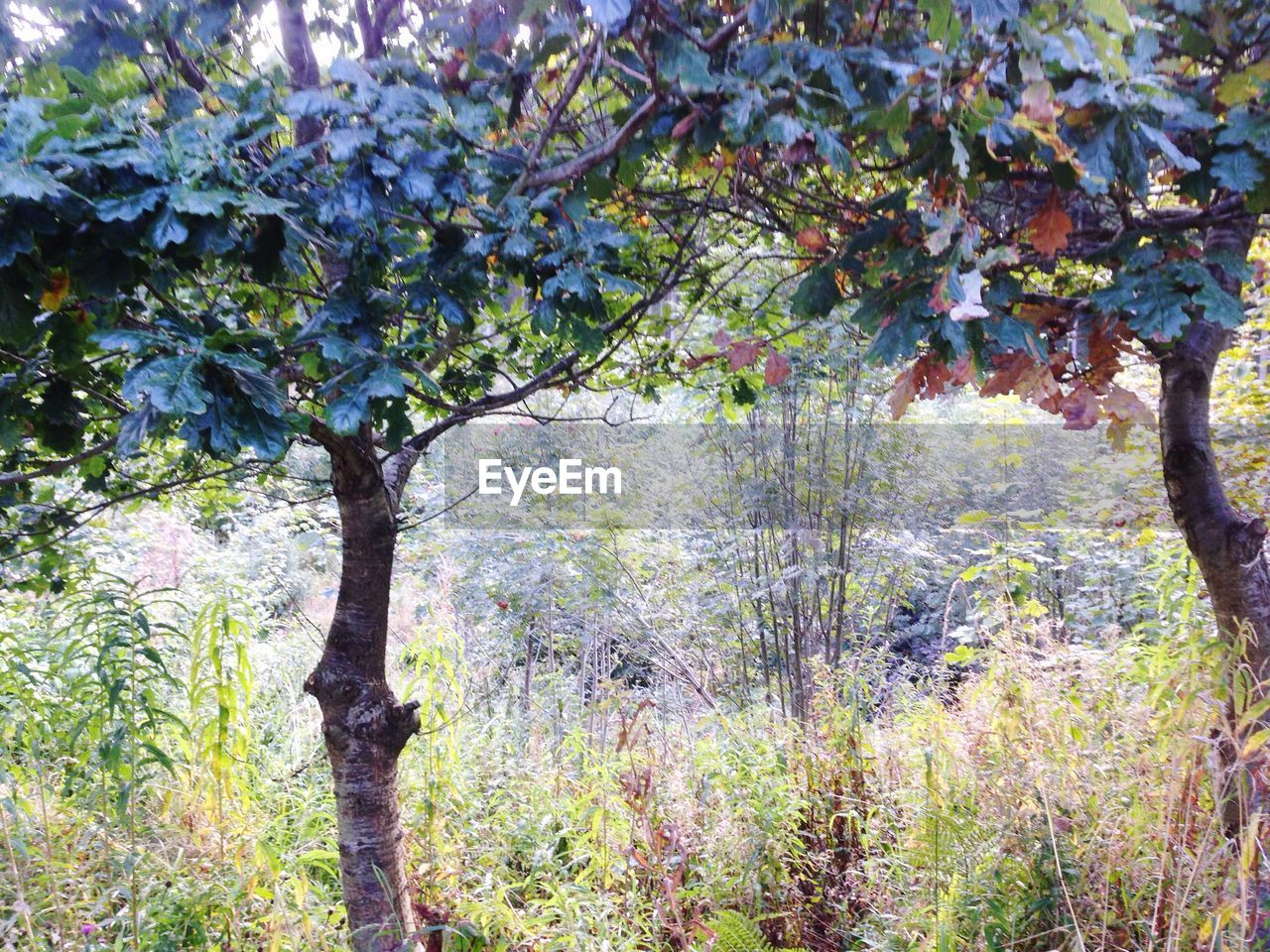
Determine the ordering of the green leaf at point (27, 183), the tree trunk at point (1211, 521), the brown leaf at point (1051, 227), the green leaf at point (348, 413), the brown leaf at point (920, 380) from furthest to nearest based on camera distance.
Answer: the tree trunk at point (1211, 521), the brown leaf at point (920, 380), the brown leaf at point (1051, 227), the green leaf at point (348, 413), the green leaf at point (27, 183)

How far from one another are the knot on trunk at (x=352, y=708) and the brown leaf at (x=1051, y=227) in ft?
4.68

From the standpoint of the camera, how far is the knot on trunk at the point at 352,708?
1662 millimetres

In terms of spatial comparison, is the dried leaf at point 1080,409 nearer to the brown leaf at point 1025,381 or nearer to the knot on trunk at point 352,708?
the brown leaf at point 1025,381

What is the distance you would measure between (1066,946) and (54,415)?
2.13 metres

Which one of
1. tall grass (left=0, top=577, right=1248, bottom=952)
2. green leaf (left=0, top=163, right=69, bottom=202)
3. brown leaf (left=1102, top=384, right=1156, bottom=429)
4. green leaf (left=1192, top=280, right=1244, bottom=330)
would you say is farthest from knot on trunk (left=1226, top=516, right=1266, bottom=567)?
green leaf (left=0, top=163, right=69, bottom=202)

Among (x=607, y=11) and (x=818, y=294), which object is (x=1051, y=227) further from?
(x=607, y=11)

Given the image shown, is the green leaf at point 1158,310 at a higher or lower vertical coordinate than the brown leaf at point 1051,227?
lower

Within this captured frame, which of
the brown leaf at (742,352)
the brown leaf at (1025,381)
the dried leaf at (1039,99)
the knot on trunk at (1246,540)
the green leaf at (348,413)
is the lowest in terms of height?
the knot on trunk at (1246,540)

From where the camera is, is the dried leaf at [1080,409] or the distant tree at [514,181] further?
the dried leaf at [1080,409]

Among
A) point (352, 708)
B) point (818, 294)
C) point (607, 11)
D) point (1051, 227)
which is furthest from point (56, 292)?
point (1051, 227)

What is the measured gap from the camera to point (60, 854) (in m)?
2.12

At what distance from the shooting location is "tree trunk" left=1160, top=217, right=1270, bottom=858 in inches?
69.3

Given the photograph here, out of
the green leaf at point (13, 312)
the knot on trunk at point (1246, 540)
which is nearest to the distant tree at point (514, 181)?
the green leaf at point (13, 312)

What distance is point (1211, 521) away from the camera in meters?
1.79
